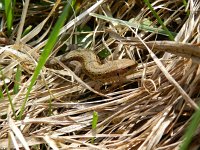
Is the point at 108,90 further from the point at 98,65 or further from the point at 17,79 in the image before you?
the point at 17,79

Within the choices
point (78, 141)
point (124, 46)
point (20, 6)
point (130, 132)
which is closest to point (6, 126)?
point (78, 141)

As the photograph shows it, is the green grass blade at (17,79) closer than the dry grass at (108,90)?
No

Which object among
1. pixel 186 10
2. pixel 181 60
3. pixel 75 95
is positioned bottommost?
pixel 75 95

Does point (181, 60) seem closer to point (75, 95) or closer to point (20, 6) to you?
point (75, 95)

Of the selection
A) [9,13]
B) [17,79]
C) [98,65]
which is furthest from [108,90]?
[9,13]

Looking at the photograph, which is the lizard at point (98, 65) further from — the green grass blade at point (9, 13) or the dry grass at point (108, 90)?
the green grass blade at point (9, 13)

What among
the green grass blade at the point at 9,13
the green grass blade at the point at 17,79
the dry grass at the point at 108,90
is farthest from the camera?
the green grass blade at the point at 9,13

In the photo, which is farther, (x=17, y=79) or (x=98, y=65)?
(x=98, y=65)

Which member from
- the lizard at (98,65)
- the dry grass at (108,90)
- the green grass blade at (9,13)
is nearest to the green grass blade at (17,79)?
the dry grass at (108,90)

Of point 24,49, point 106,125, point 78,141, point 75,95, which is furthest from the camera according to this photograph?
point 24,49
